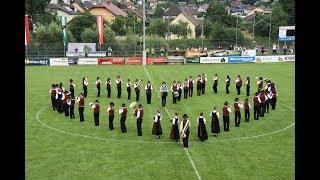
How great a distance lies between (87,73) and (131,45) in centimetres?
1721

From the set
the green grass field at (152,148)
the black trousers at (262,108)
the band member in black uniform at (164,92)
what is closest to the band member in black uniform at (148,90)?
the green grass field at (152,148)

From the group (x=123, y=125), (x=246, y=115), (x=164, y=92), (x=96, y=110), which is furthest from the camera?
(x=164, y=92)

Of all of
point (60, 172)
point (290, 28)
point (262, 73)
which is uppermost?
point (290, 28)

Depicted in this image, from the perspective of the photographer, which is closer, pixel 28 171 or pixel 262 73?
pixel 28 171

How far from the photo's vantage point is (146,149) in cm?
1872

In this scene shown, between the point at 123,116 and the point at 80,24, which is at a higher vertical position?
the point at 80,24

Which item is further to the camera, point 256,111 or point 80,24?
point 80,24

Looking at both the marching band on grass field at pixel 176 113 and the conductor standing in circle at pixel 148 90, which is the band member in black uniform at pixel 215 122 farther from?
the conductor standing in circle at pixel 148 90

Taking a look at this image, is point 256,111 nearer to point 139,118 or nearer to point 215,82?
point 139,118

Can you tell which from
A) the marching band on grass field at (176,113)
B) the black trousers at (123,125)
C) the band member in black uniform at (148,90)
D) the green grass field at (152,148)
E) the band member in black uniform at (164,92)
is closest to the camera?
the green grass field at (152,148)

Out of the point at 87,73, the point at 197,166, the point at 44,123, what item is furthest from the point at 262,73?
the point at 197,166

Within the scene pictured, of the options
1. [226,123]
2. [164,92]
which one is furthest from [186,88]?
[226,123]

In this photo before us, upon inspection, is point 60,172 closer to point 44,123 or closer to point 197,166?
point 197,166

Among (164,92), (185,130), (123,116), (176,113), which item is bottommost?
(185,130)
